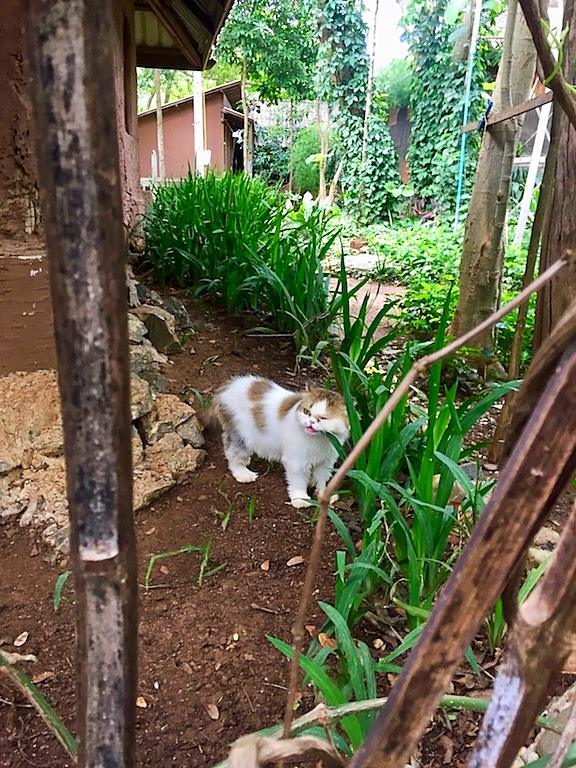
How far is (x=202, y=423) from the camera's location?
240cm

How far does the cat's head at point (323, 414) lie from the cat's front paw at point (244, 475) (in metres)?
0.31

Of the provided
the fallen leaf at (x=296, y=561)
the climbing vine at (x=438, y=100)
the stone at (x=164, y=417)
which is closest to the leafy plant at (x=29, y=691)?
the fallen leaf at (x=296, y=561)

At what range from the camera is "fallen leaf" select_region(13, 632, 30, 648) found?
1385 millimetres

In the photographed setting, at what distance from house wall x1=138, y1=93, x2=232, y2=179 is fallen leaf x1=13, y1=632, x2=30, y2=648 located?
52.4 ft

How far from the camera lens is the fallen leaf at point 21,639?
1.38 m

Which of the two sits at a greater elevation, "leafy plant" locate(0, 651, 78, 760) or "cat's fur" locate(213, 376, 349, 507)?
"leafy plant" locate(0, 651, 78, 760)

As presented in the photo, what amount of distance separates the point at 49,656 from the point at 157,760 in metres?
0.39

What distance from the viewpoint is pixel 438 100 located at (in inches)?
490

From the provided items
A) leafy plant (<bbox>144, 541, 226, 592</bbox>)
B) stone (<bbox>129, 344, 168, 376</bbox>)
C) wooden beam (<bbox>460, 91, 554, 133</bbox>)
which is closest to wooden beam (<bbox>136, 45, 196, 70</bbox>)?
wooden beam (<bbox>460, 91, 554, 133</bbox>)

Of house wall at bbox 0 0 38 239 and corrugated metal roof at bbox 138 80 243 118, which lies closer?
house wall at bbox 0 0 38 239

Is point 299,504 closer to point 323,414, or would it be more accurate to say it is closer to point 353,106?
point 323,414

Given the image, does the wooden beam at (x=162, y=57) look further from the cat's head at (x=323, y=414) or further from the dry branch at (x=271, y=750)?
the dry branch at (x=271, y=750)

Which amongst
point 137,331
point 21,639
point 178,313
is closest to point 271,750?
point 21,639

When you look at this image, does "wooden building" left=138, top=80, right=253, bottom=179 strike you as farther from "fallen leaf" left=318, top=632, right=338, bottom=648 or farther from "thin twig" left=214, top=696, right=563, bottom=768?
"thin twig" left=214, top=696, right=563, bottom=768
